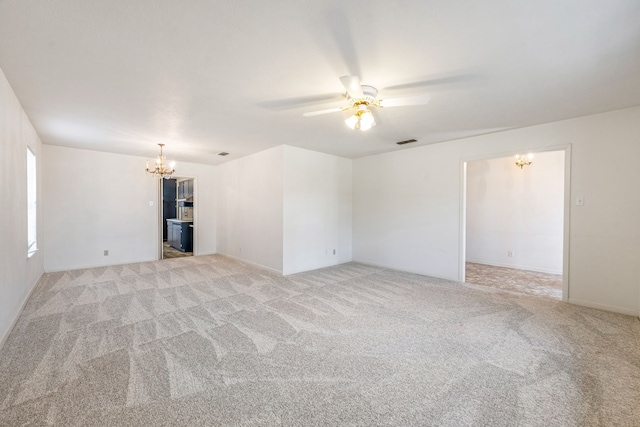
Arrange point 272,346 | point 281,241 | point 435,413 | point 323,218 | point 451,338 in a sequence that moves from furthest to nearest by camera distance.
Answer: point 323,218
point 281,241
point 451,338
point 272,346
point 435,413

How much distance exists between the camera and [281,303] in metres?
3.50

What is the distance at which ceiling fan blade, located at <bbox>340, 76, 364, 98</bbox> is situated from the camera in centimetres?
202

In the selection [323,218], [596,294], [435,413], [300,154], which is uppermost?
[300,154]

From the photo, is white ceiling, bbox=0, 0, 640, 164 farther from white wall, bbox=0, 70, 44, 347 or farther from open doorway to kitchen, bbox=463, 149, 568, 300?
open doorway to kitchen, bbox=463, 149, 568, 300

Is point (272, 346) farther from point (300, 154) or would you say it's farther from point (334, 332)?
point (300, 154)

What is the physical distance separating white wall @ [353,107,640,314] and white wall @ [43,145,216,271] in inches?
199

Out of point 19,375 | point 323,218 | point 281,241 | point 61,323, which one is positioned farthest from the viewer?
point 323,218

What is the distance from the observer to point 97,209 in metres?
5.55

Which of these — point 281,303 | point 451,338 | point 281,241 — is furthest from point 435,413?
point 281,241

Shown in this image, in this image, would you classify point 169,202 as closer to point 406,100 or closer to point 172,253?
point 172,253

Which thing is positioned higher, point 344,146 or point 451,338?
point 344,146

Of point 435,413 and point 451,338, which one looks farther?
point 451,338

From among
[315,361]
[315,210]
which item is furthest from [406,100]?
[315,210]

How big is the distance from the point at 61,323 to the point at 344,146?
4.67 m
